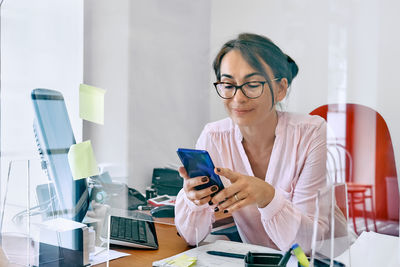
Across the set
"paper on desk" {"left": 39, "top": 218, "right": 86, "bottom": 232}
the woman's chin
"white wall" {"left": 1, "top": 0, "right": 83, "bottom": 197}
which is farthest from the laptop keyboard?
the woman's chin

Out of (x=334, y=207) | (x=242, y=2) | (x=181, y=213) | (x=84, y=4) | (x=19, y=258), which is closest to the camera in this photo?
(x=334, y=207)

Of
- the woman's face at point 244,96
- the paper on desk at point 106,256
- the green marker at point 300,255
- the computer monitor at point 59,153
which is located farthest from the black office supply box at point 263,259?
the computer monitor at point 59,153

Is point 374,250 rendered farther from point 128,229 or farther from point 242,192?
point 128,229

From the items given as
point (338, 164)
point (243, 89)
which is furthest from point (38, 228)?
point (338, 164)

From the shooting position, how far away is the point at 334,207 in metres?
0.78

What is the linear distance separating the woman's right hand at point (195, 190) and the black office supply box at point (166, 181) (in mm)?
46

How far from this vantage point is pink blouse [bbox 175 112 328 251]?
85 cm

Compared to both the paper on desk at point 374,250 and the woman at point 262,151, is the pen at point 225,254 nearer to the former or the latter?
the woman at point 262,151

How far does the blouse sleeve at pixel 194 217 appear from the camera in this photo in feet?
3.32

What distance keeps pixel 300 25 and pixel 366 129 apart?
26 cm

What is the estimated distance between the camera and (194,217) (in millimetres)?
1042

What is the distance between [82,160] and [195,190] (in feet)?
1.62

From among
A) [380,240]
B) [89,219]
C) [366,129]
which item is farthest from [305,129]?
[89,219]

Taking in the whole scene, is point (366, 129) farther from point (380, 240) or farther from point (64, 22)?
point (64, 22)
